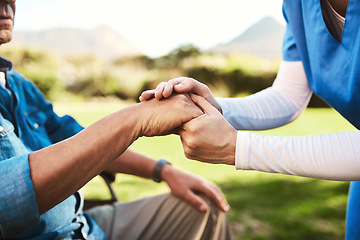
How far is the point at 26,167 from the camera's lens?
91 cm

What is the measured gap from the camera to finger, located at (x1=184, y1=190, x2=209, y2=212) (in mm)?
1578

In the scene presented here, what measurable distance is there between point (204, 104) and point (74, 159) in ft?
1.76

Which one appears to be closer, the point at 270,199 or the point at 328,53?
the point at 328,53

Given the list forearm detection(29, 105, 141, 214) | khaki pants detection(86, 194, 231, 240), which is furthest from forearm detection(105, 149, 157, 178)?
forearm detection(29, 105, 141, 214)

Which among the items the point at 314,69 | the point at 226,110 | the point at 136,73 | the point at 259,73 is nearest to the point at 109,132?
the point at 226,110

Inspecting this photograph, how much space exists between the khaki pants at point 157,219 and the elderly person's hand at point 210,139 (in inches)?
20.2

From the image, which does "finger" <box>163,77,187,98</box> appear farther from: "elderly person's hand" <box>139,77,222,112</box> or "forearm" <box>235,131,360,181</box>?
"forearm" <box>235,131,360,181</box>

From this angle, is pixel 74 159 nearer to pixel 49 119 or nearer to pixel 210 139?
pixel 210 139

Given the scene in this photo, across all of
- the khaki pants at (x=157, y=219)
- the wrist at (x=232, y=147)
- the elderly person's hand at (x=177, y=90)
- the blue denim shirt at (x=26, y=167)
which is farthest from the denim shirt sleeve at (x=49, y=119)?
the wrist at (x=232, y=147)

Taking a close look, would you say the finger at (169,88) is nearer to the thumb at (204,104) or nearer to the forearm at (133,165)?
the thumb at (204,104)

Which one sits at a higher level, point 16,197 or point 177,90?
point 177,90

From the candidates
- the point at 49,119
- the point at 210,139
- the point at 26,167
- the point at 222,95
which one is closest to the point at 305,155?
the point at 210,139

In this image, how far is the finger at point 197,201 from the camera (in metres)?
1.58

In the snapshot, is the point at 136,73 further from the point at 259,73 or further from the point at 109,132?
the point at 109,132
